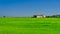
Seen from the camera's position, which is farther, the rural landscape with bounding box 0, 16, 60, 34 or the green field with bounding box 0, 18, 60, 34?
the rural landscape with bounding box 0, 16, 60, 34

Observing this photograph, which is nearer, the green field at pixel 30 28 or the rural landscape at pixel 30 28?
the green field at pixel 30 28
